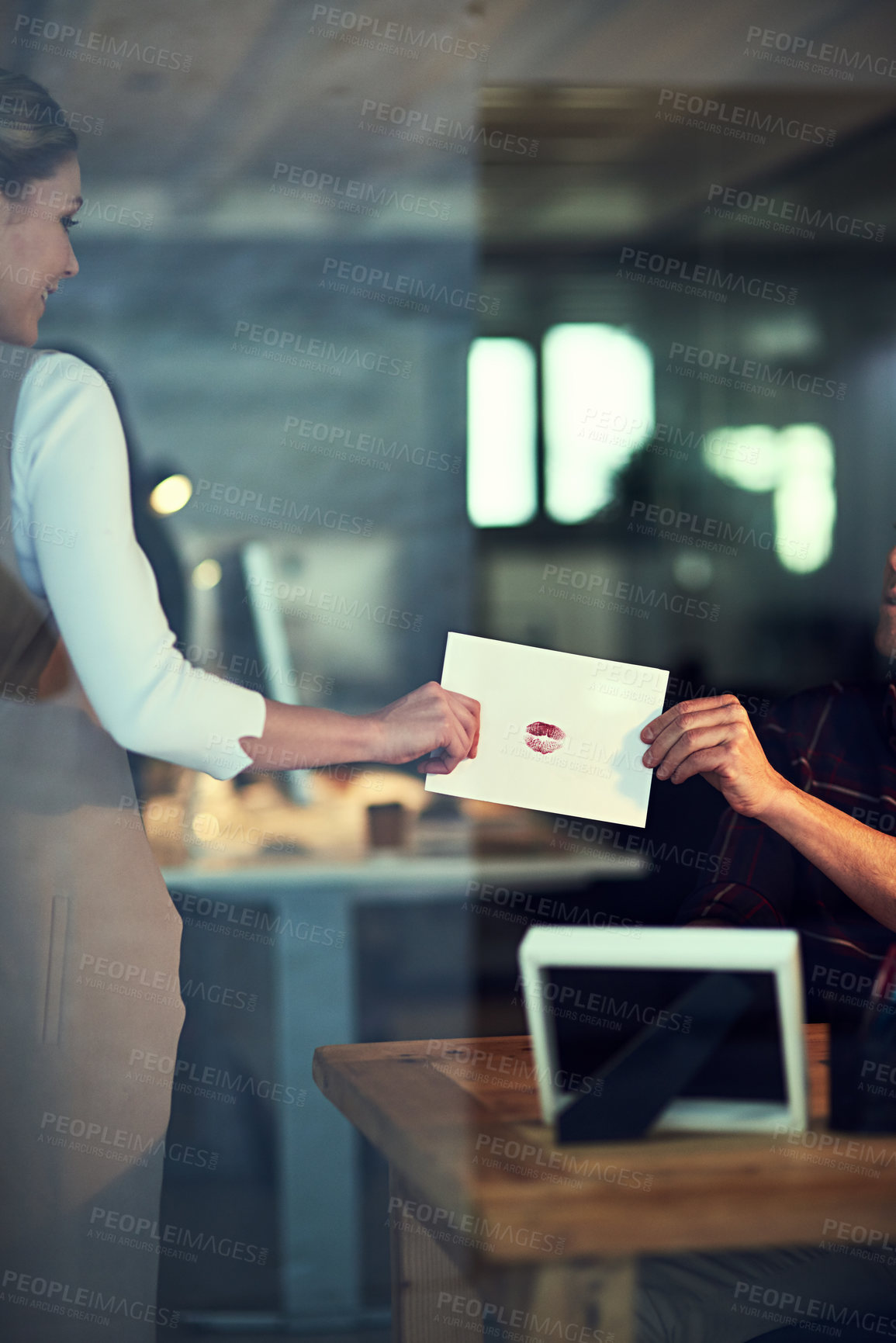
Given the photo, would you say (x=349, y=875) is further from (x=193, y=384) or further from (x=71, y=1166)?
(x=193, y=384)

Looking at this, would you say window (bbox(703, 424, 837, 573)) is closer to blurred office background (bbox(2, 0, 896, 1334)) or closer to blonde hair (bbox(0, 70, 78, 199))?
blurred office background (bbox(2, 0, 896, 1334))

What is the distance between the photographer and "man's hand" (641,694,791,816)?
1.35 m

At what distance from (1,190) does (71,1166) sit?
1.09m

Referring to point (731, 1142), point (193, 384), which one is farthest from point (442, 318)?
point (731, 1142)

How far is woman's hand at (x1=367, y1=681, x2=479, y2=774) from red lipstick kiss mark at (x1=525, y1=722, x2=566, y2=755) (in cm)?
6

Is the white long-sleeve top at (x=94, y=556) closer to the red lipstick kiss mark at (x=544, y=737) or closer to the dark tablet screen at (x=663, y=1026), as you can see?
the red lipstick kiss mark at (x=544, y=737)

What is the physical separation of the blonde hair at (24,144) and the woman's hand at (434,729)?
72cm

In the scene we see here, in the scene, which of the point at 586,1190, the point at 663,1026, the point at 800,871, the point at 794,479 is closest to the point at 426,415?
the point at 794,479

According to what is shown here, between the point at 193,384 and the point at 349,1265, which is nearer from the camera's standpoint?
the point at 349,1265

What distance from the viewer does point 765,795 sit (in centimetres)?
144

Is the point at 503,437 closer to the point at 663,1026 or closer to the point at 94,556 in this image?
the point at 94,556

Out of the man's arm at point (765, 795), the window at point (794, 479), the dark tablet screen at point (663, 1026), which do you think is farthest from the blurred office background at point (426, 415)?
the dark tablet screen at point (663, 1026)

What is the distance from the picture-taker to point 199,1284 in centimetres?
233

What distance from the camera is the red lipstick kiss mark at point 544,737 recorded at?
137 cm
